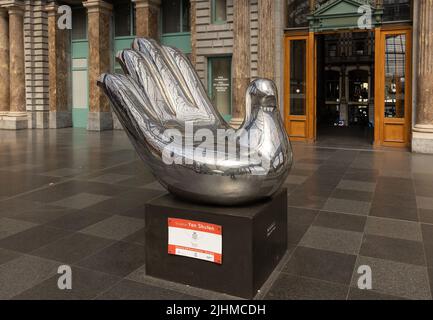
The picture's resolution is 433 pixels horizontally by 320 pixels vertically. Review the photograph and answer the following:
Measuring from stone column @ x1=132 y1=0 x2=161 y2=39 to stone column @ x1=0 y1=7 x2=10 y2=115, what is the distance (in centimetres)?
651

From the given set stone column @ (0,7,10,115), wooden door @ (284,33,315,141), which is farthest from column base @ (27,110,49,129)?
wooden door @ (284,33,315,141)

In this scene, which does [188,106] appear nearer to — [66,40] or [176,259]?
[176,259]

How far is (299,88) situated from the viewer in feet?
46.9

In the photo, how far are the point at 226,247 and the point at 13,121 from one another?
60.5 feet

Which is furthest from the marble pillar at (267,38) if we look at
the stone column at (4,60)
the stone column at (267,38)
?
the stone column at (4,60)

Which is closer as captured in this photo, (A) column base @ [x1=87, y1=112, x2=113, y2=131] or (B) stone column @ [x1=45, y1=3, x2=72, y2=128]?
(A) column base @ [x1=87, y1=112, x2=113, y2=131]

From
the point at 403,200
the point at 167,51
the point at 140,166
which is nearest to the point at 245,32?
the point at 140,166

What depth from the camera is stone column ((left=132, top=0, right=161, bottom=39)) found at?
1727 cm

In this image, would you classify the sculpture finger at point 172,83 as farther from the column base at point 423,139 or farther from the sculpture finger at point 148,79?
the column base at point 423,139

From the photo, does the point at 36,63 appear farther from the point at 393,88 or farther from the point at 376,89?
the point at 393,88

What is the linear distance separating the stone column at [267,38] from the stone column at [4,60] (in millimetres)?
12050

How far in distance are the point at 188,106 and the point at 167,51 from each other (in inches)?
24.8

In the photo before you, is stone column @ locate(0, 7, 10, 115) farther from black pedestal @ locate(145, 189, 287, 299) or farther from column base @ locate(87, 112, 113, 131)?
black pedestal @ locate(145, 189, 287, 299)

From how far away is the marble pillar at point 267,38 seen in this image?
45.8ft
